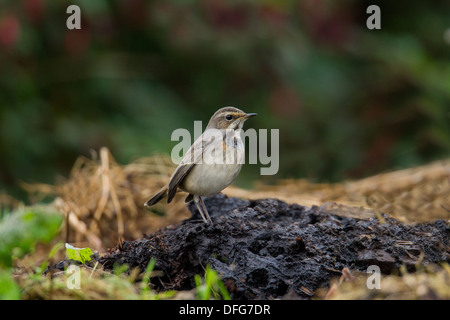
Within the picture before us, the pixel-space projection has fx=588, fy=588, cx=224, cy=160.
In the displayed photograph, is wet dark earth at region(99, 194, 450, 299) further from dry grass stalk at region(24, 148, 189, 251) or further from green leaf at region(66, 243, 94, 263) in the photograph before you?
dry grass stalk at region(24, 148, 189, 251)

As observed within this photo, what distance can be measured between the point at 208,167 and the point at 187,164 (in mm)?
154

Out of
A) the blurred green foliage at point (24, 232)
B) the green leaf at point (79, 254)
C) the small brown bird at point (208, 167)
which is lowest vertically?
the green leaf at point (79, 254)

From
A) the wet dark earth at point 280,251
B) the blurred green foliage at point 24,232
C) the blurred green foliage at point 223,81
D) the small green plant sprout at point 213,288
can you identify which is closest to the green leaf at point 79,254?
the wet dark earth at point 280,251

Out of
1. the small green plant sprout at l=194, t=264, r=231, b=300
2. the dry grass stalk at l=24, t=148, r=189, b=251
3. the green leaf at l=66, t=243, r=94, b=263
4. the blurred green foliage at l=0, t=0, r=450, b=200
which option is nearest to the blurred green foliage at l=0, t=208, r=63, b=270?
the green leaf at l=66, t=243, r=94, b=263

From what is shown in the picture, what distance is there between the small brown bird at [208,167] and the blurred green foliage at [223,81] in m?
2.09

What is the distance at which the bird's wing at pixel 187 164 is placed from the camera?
11.5 ft

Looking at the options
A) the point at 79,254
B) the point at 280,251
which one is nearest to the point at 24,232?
the point at 79,254

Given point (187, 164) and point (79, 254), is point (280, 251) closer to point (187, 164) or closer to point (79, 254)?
point (187, 164)

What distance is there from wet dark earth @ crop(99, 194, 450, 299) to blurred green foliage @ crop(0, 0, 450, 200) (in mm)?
2731

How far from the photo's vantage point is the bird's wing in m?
3.50

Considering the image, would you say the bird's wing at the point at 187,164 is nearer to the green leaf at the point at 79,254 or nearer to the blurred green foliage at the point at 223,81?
the green leaf at the point at 79,254

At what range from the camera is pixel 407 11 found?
7.75 metres

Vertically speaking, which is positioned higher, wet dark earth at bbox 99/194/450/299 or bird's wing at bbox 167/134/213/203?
bird's wing at bbox 167/134/213/203
